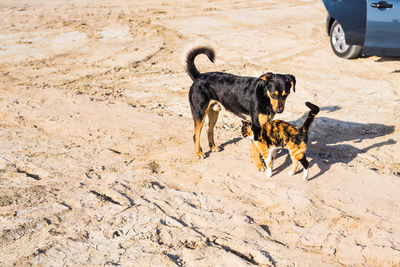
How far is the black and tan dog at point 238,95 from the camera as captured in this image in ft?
18.3

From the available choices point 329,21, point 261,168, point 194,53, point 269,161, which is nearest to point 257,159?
point 261,168

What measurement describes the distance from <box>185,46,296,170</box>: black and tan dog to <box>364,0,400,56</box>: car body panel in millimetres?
4859

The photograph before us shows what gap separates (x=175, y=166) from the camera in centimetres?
603

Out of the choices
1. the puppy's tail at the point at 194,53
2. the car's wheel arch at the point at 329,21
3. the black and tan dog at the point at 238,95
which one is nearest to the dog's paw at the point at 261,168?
the black and tan dog at the point at 238,95

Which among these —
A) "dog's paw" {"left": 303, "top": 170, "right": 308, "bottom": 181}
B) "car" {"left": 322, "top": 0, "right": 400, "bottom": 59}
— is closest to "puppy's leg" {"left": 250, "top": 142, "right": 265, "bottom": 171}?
"dog's paw" {"left": 303, "top": 170, "right": 308, "bottom": 181}

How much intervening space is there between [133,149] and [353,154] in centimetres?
336

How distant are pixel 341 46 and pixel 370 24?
1375 millimetres

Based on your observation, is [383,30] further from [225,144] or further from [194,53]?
[194,53]

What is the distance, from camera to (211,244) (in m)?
4.23

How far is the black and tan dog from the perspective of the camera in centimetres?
558

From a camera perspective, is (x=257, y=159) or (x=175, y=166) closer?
(x=257, y=159)

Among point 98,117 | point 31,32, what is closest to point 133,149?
point 98,117

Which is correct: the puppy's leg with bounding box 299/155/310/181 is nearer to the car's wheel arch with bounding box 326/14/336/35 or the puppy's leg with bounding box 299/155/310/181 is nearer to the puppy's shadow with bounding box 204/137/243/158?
the puppy's shadow with bounding box 204/137/243/158

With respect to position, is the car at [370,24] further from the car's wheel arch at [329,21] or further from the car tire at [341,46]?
the car's wheel arch at [329,21]
